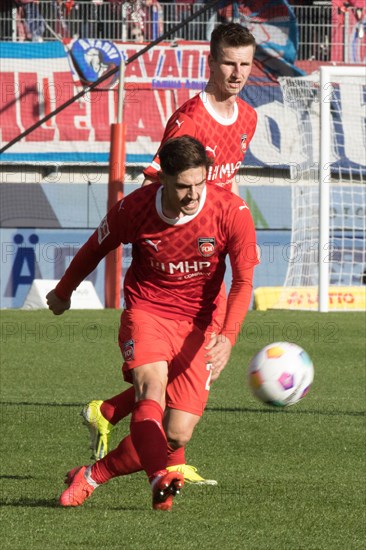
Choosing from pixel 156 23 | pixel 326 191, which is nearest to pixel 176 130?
pixel 326 191

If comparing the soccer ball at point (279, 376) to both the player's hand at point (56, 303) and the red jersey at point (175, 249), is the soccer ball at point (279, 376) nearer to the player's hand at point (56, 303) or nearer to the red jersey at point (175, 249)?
the red jersey at point (175, 249)

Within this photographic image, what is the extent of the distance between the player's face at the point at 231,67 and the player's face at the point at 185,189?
39.4 inches

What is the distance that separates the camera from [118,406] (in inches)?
228

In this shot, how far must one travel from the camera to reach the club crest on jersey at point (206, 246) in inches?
200

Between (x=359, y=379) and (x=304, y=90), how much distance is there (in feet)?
33.8

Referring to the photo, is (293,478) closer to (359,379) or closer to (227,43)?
(227,43)

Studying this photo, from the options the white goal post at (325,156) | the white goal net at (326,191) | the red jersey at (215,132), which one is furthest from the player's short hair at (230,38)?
the white goal post at (325,156)

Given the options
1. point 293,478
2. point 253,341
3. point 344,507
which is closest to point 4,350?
point 253,341

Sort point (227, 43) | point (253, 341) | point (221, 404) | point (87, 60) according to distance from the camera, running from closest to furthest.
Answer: point (227, 43) < point (221, 404) < point (253, 341) < point (87, 60)

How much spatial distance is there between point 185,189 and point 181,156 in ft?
0.52

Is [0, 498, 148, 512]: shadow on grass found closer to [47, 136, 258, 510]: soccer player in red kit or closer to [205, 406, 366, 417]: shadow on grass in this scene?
[47, 136, 258, 510]: soccer player in red kit

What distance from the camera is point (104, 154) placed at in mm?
22422

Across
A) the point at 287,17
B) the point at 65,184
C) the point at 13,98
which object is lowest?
the point at 65,184

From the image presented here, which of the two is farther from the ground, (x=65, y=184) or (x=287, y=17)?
(x=287, y=17)
